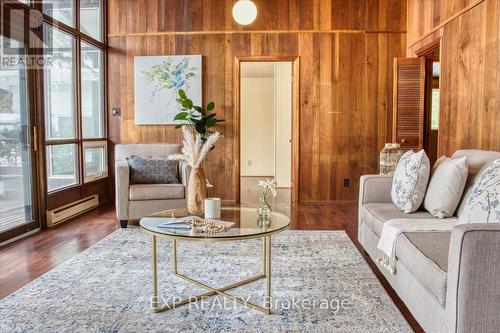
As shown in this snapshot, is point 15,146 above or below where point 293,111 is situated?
below

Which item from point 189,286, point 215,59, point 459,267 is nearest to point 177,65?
point 215,59

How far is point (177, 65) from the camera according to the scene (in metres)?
6.09

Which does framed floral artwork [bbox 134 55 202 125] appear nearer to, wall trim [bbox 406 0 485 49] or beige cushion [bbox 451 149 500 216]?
wall trim [bbox 406 0 485 49]

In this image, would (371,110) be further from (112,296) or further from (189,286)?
(112,296)

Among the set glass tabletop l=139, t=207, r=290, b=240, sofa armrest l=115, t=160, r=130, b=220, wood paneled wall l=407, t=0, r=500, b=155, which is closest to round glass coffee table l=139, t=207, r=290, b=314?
glass tabletop l=139, t=207, r=290, b=240

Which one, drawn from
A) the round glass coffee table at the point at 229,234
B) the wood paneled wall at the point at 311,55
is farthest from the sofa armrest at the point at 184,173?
the round glass coffee table at the point at 229,234

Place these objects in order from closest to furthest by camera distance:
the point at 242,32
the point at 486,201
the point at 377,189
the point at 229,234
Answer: the point at 486,201 < the point at 229,234 < the point at 377,189 < the point at 242,32

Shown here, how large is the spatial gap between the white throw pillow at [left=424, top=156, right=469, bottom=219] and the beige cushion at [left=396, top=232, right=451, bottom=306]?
18.7 inches

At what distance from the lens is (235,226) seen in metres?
2.56

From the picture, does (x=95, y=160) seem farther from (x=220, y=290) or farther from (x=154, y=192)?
(x=220, y=290)

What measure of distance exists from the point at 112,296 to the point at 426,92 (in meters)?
4.40

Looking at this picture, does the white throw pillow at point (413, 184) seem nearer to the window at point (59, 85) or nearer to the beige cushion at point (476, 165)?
the beige cushion at point (476, 165)

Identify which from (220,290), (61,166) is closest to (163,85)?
(61,166)

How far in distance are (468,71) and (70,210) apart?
179 inches
